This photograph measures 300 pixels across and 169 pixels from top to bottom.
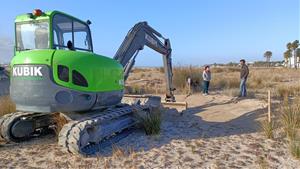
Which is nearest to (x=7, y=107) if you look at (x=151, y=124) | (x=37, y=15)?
(x=37, y=15)

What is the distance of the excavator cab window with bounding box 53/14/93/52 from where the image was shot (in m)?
6.70

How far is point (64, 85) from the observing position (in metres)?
6.22

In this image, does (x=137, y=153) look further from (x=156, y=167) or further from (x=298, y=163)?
(x=298, y=163)

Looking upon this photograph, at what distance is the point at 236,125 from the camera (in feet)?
32.0

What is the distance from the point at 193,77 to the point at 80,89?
53.0 feet

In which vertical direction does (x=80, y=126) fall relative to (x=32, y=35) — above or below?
below

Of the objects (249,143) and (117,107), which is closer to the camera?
(249,143)

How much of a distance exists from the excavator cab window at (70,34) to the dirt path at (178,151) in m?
2.21

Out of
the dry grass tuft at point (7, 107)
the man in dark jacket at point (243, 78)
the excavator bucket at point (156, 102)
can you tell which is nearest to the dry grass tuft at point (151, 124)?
the excavator bucket at point (156, 102)

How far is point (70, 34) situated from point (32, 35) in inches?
32.2

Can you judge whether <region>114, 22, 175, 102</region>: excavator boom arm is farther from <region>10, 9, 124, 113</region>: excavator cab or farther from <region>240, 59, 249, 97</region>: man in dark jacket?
<region>240, 59, 249, 97</region>: man in dark jacket

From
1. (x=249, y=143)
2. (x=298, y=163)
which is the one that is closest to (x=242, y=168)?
(x=298, y=163)

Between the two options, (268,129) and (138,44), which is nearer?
(268,129)

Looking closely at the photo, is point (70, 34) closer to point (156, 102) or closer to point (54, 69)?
point (54, 69)
